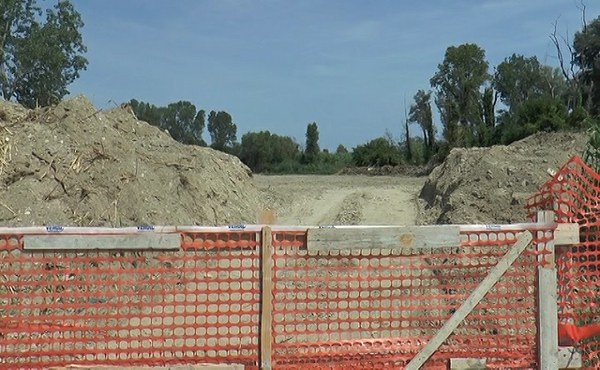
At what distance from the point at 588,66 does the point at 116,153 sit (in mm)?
51552

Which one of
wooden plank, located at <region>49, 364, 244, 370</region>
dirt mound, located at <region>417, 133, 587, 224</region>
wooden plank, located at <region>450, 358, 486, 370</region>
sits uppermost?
dirt mound, located at <region>417, 133, 587, 224</region>

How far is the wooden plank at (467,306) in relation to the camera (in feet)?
17.7

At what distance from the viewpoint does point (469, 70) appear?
60.3 metres

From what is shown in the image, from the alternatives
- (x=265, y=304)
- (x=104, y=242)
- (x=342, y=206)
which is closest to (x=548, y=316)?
(x=265, y=304)

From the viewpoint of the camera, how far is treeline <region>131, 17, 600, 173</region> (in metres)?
46.1

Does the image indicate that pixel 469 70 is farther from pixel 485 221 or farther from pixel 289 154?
pixel 485 221

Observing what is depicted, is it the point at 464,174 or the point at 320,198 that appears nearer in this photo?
the point at 464,174

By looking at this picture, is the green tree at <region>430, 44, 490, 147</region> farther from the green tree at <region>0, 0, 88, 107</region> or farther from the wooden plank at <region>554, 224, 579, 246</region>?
the wooden plank at <region>554, 224, 579, 246</region>

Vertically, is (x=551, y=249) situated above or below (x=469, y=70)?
below

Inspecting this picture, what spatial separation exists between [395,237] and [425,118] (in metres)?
63.3

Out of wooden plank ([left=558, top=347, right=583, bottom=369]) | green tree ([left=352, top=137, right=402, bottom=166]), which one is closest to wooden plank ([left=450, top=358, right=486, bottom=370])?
wooden plank ([left=558, top=347, right=583, bottom=369])

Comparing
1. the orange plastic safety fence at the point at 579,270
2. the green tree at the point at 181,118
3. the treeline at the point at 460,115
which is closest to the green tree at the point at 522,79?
the treeline at the point at 460,115

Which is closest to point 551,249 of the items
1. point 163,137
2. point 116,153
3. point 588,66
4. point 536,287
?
point 536,287

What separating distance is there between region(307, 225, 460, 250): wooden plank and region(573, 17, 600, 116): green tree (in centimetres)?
5224
